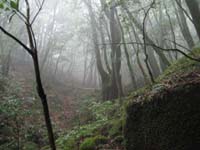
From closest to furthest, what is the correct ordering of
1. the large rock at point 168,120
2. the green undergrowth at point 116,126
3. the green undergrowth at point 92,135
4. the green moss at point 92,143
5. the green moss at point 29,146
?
1. the large rock at point 168,120
2. the green undergrowth at point 116,126
3. the green moss at point 92,143
4. the green undergrowth at point 92,135
5. the green moss at point 29,146

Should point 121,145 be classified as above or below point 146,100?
below

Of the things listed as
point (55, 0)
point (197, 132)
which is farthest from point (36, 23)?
point (197, 132)

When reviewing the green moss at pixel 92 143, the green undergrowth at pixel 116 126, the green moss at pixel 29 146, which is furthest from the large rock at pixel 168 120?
the green moss at pixel 29 146

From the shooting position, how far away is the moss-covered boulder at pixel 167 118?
12.8 feet

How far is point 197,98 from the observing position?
3.88m

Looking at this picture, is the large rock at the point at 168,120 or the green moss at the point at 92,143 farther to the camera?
the green moss at the point at 92,143

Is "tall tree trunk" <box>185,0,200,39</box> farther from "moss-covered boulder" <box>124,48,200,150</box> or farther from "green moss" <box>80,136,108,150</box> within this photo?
"green moss" <box>80,136,108,150</box>

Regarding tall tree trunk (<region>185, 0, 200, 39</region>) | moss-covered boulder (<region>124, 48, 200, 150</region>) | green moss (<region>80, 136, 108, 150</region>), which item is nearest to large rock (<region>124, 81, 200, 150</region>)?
moss-covered boulder (<region>124, 48, 200, 150</region>)

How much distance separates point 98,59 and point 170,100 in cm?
1050

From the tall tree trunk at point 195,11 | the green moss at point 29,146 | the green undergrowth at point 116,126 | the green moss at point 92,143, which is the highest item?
the tall tree trunk at point 195,11

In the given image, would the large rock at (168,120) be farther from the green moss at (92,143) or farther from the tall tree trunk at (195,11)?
the tall tree trunk at (195,11)

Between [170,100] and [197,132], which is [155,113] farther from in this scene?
[197,132]

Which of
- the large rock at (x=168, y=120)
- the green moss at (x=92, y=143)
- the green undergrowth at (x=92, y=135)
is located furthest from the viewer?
the green undergrowth at (x=92, y=135)

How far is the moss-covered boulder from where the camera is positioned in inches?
153
